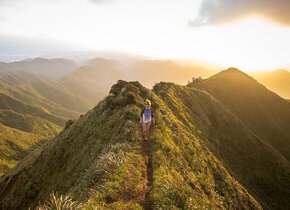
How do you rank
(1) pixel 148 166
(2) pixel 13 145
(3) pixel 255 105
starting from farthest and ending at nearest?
(2) pixel 13 145
(3) pixel 255 105
(1) pixel 148 166

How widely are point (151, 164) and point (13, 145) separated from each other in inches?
5155

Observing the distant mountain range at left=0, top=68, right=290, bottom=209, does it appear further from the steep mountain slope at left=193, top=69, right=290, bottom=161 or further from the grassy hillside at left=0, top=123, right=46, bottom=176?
the grassy hillside at left=0, top=123, right=46, bottom=176

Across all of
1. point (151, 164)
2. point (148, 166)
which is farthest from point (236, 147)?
point (148, 166)

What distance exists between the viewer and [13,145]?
136 meters

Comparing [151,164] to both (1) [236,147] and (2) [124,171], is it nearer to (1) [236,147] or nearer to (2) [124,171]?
(2) [124,171]

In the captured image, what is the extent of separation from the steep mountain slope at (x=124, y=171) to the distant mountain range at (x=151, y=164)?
7 centimetres

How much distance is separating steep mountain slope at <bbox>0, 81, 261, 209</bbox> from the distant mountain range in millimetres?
70

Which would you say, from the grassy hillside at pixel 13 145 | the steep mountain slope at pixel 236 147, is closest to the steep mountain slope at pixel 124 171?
the steep mountain slope at pixel 236 147

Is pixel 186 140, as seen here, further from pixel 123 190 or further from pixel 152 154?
pixel 123 190

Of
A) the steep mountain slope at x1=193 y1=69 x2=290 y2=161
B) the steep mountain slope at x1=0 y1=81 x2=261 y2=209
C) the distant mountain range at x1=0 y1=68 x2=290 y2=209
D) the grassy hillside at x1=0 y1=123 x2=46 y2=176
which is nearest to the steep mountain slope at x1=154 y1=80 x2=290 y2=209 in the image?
the distant mountain range at x1=0 y1=68 x2=290 y2=209

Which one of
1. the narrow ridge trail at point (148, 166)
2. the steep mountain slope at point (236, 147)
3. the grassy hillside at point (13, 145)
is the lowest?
the grassy hillside at point (13, 145)

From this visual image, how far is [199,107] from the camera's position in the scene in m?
63.5

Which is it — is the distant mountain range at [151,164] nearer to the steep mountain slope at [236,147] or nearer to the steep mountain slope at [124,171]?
the steep mountain slope at [124,171]

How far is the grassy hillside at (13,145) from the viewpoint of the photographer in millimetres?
119787
